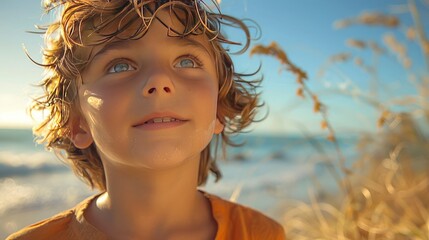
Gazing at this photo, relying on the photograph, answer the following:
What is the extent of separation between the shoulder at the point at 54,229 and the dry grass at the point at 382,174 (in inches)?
30.0

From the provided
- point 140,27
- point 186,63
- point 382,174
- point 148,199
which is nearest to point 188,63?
point 186,63

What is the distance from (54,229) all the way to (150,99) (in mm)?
501

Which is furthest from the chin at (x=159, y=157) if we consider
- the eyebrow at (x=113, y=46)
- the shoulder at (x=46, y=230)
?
the shoulder at (x=46, y=230)

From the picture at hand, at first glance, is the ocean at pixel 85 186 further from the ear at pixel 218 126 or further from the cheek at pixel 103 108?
the cheek at pixel 103 108

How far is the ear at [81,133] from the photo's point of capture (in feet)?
4.04

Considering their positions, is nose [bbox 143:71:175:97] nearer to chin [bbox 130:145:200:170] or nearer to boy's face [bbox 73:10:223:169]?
boy's face [bbox 73:10:223:169]

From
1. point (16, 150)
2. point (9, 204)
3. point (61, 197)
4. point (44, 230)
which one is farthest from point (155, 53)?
point (16, 150)

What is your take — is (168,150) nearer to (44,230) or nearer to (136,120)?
(136,120)

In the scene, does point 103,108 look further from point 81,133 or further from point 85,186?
point 85,186

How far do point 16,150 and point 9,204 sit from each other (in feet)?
8.72

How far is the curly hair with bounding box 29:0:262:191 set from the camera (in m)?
1.06

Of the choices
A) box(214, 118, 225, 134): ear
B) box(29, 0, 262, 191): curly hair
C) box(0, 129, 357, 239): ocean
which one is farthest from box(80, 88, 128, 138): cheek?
box(0, 129, 357, 239): ocean

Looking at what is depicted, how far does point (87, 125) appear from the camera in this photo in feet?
3.99

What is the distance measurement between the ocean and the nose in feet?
4.11
